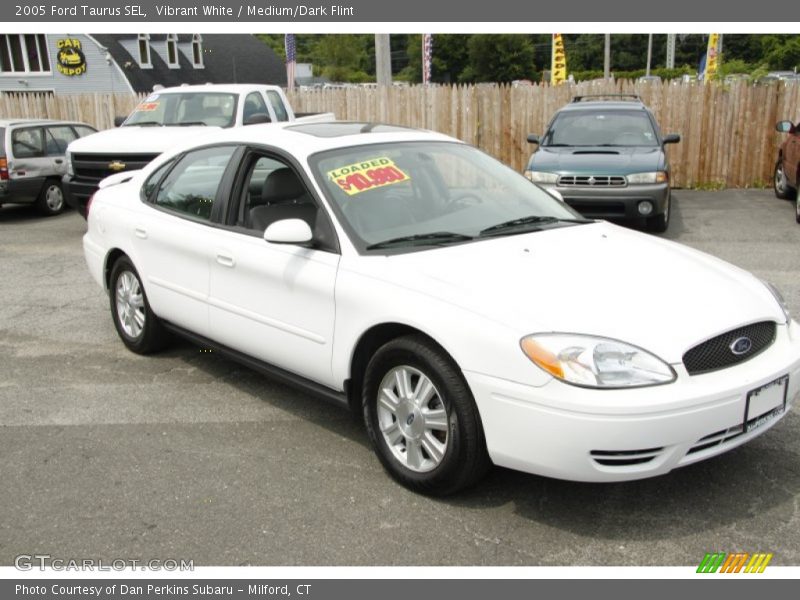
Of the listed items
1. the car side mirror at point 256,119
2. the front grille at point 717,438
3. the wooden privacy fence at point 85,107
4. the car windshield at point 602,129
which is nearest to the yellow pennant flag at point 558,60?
the wooden privacy fence at point 85,107

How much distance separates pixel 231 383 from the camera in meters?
5.38

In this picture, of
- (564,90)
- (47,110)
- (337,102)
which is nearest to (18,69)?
(47,110)

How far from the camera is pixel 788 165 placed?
12.7m

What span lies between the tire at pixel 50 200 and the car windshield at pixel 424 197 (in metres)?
10.5

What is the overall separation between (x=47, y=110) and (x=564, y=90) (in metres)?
12.0

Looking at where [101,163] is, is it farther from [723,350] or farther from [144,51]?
[144,51]

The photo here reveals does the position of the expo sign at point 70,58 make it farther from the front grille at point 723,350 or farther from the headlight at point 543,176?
the front grille at point 723,350

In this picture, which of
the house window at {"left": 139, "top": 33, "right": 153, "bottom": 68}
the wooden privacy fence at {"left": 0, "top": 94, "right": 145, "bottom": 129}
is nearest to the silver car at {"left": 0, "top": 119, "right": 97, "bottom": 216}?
the wooden privacy fence at {"left": 0, "top": 94, "right": 145, "bottom": 129}

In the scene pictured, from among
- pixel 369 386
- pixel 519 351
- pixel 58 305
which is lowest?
pixel 58 305

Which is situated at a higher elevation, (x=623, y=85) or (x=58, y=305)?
(x=623, y=85)

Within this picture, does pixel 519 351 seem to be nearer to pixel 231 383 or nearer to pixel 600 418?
pixel 600 418

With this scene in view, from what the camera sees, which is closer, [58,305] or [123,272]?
[123,272]

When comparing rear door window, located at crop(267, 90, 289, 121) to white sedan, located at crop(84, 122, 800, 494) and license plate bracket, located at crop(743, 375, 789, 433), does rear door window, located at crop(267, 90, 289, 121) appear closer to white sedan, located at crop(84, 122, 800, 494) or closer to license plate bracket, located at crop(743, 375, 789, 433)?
white sedan, located at crop(84, 122, 800, 494)

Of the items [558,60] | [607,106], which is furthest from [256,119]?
[558,60]
